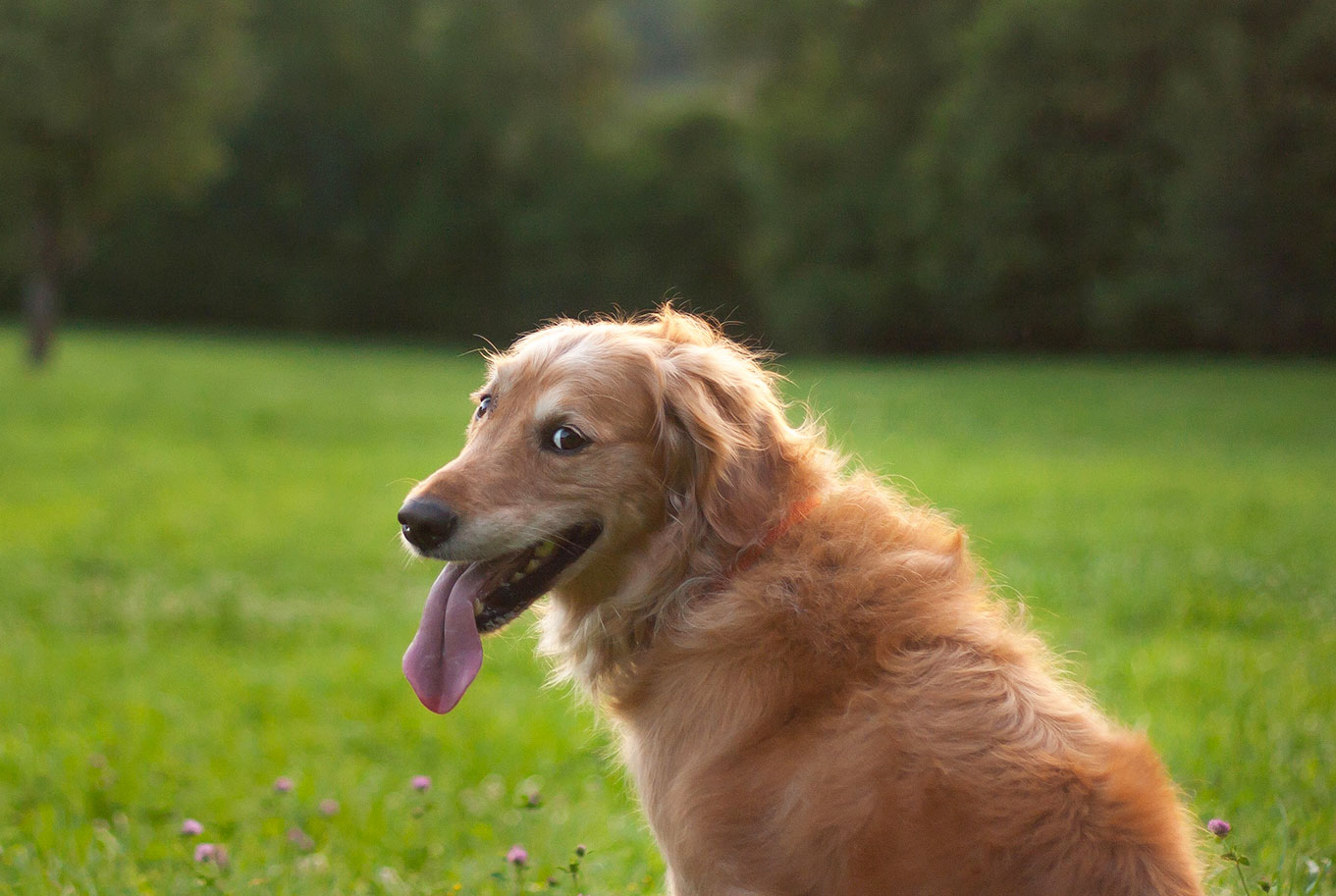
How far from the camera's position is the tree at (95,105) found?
75.8 ft

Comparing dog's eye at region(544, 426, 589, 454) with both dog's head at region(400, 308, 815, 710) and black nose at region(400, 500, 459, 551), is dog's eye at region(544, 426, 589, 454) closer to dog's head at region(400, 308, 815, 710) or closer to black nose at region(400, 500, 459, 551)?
dog's head at region(400, 308, 815, 710)

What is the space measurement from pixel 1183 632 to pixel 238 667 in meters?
5.81

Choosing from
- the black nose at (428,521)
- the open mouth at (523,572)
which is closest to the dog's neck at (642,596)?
the open mouth at (523,572)

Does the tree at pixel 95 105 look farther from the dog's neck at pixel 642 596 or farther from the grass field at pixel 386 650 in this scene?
the dog's neck at pixel 642 596

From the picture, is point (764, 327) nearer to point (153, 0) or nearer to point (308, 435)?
point (153, 0)

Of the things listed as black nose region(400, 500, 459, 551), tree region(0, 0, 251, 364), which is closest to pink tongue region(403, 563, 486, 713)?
black nose region(400, 500, 459, 551)

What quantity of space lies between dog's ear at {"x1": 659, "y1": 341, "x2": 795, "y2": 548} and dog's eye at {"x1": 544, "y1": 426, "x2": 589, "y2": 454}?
0.72 ft

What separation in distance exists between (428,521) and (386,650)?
4854 mm

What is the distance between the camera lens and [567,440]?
306cm

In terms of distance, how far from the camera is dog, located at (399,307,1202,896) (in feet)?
7.57

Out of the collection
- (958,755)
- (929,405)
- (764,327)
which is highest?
(958,755)

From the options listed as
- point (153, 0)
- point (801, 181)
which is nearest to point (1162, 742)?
point (153, 0)

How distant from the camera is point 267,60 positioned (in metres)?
48.8

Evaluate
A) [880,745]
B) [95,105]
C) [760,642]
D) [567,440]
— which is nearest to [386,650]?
[567,440]
